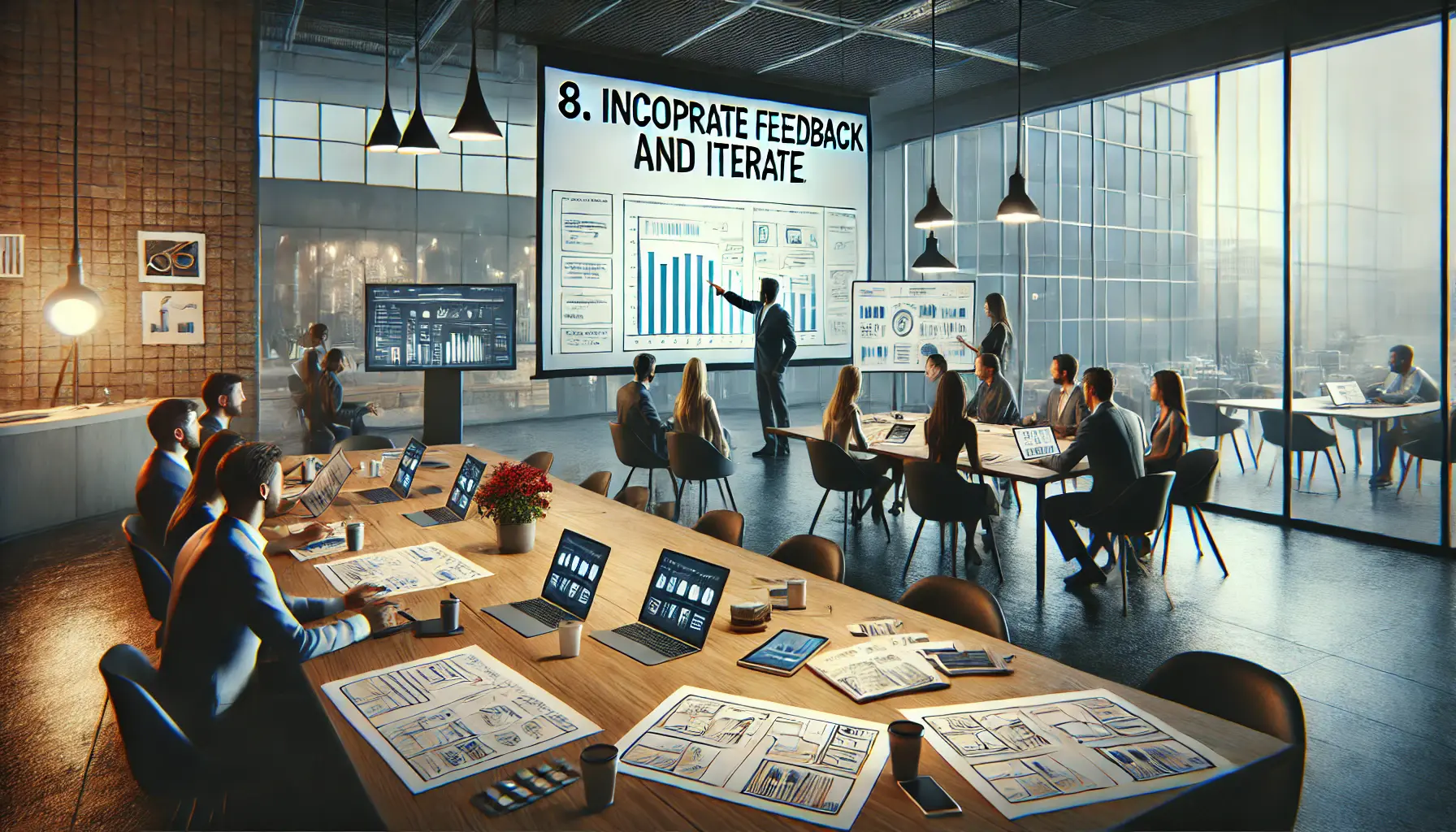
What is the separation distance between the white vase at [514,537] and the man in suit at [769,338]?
18.9ft

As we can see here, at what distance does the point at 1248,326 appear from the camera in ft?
24.0

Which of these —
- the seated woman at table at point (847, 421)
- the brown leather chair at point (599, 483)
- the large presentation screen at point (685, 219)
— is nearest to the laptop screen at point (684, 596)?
the brown leather chair at point (599, 483)

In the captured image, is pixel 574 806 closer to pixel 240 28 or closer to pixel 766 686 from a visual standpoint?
pixel 766 686

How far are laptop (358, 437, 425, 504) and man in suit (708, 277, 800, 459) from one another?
470cm

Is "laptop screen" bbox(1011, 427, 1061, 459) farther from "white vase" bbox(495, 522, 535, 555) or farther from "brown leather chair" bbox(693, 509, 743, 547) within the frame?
"white vase" bbox(495, 522, 535, 555)

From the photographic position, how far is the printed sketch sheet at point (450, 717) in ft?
5.68

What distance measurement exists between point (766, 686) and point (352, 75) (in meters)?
10.6

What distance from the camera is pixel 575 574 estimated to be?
2703 millimetres

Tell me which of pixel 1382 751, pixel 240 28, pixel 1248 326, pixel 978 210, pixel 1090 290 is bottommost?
pixel 1382 751

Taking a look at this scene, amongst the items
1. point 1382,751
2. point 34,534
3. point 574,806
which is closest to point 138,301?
point 34,534

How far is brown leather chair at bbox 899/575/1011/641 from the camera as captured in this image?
2.60m

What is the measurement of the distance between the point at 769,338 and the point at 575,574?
21.9 feet

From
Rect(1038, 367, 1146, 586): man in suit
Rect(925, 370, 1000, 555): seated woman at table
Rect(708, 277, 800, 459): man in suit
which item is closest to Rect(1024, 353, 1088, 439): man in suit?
Rect(1038, 367, 1146, 586): man in suit

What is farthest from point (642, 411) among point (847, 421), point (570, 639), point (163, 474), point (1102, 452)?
point (570, 639)
